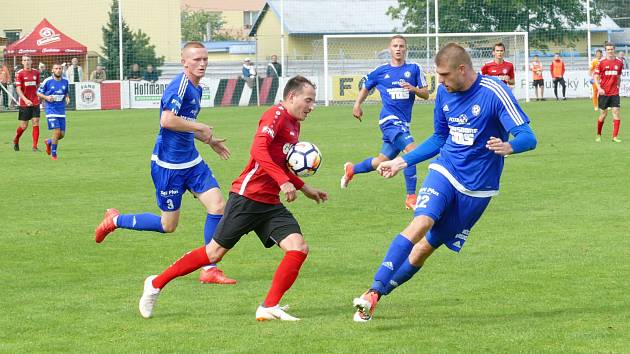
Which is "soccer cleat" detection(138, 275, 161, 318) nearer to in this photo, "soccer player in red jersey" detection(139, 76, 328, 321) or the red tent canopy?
"soccer player in red jersey" detection(139, 76, 328, 321)

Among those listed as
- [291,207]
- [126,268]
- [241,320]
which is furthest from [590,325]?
[291,207]

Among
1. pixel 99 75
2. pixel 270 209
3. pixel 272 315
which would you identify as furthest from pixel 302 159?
pixel 99 75

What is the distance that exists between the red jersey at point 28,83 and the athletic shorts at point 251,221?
1834cm

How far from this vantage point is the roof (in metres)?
74.5

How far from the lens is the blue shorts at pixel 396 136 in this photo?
15.0 metres

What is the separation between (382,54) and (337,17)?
31.5m

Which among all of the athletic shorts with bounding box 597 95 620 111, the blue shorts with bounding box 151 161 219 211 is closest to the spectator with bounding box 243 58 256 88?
the athletic shorts with bounding box 597 95 620 111

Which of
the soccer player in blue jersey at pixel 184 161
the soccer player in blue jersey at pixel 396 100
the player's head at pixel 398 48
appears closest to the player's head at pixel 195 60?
the soccer player in blue jersey at pixel 184 161

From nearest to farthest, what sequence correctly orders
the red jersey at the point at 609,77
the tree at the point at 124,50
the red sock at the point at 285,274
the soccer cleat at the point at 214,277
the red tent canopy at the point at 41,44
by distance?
the red sock at the point at 285,274 < the soccer cleat at the point at 214,277 < the red jersey at the point at 609,77 < the red tent canopy at the point at 41,44 < the tree at the point at 124,50

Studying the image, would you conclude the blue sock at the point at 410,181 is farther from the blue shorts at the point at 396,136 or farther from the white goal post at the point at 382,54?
the white goal post at the point at 382,54

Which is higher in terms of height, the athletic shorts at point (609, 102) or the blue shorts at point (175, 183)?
the athletic shorts at point (609, 102)

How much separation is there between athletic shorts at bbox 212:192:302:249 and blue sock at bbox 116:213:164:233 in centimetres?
218

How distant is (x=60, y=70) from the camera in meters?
23.8

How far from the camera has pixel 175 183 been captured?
9594 mm
